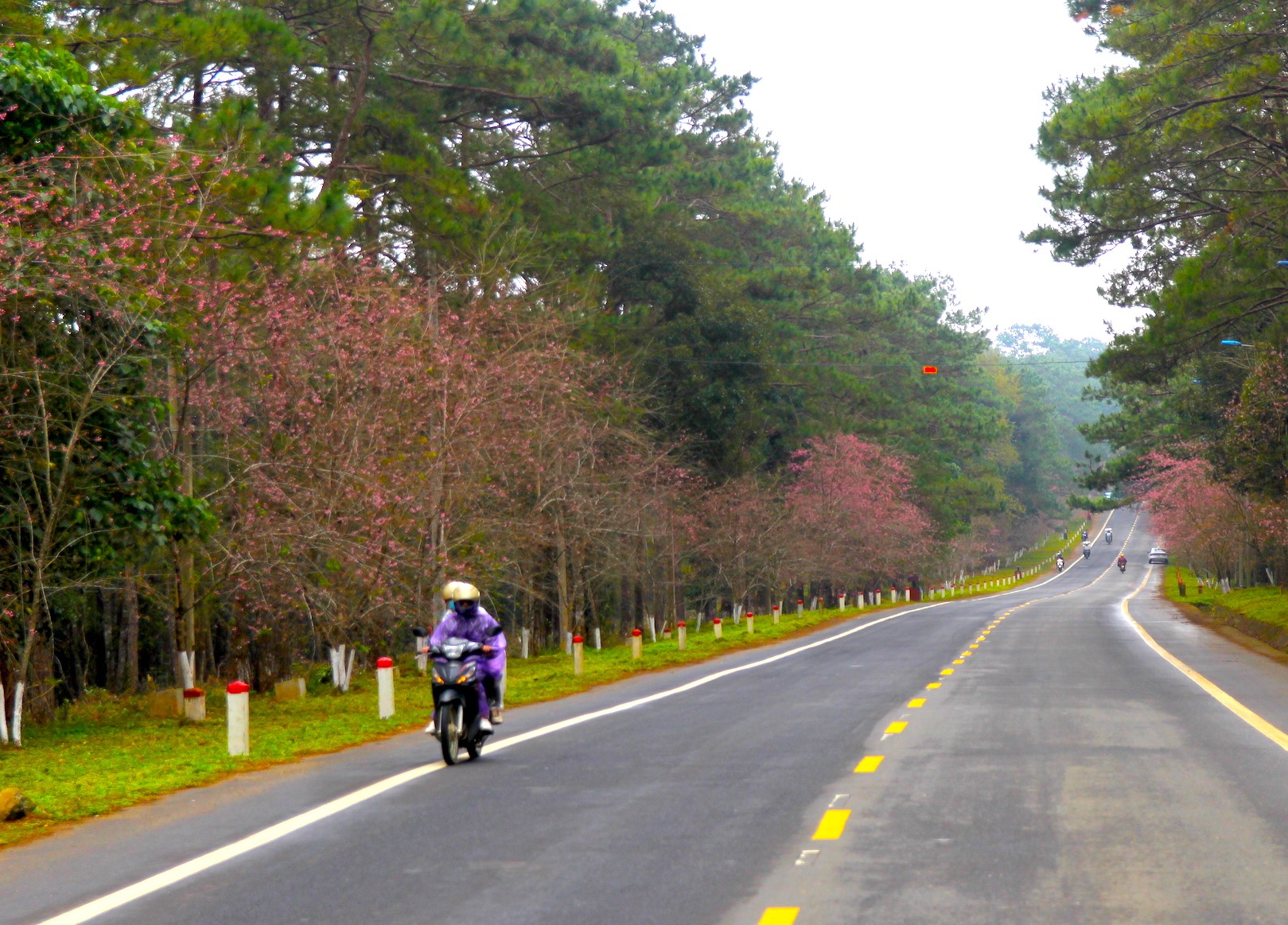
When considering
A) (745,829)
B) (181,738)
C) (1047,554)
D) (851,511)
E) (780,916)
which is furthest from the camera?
(1047,554)

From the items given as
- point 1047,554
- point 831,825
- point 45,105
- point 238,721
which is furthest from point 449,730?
point 1047,554

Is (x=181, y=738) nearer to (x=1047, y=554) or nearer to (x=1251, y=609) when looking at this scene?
(x=1251, y=609)

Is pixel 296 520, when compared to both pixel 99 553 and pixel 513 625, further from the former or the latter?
pixel 513 625

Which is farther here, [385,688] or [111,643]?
[111,643]

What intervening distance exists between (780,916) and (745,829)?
233 centimetres

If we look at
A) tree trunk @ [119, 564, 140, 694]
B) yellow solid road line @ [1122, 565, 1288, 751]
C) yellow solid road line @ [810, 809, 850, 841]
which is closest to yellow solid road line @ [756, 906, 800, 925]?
yellow solid road line @ [810, 809, 850, 841]

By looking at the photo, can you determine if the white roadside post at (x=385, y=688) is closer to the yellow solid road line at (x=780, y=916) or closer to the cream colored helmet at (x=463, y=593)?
the cream colored helmet at (x=463, y=593)

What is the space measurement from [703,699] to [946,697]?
3189mm

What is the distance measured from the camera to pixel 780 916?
6.68 metres

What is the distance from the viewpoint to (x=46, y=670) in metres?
21.1

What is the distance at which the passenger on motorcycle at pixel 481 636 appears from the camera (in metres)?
12.8

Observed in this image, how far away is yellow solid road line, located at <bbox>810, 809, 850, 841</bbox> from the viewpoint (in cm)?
866

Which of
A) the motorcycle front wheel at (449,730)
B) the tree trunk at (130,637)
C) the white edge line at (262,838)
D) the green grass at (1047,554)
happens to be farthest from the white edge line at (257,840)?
the green grass at (1047,554)

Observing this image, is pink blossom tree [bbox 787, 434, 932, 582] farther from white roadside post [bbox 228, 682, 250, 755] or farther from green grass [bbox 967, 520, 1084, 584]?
white roadside post [bbox 228, 682, 250, 755]
